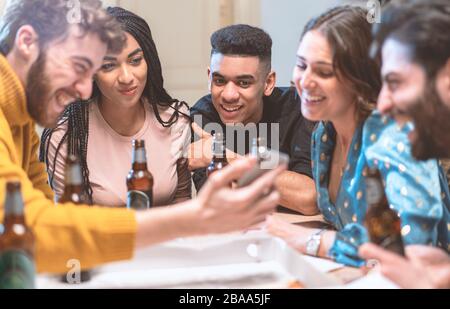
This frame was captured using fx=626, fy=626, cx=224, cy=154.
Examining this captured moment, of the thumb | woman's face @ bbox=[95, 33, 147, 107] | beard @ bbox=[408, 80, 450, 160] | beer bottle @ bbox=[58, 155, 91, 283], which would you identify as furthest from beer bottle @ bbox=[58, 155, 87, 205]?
beard @ bbox=[408, 80, 450, 160]

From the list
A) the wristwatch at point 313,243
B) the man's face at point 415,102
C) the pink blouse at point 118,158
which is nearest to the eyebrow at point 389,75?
the man's face at point 415,102

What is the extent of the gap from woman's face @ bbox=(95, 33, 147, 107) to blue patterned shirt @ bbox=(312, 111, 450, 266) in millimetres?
474

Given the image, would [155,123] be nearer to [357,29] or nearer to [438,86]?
[357,29]

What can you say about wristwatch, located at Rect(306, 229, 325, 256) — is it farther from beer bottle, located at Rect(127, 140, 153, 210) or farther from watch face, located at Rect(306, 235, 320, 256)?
beer bottle, located at Rect(127, 140, 153, 210)

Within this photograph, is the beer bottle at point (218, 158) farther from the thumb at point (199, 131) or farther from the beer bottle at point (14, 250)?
the beer bottle at point (14, 250)

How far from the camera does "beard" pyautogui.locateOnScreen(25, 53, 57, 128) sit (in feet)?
3.70

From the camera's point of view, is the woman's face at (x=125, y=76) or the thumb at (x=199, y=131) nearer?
the woman's face at (x=125, y=76)

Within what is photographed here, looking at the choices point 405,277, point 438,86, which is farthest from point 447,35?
point 405,277

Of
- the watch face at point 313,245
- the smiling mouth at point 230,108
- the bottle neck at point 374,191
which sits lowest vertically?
the watch face at point 313,245

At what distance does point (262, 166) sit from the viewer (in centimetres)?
103

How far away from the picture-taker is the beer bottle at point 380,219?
0.98 metres

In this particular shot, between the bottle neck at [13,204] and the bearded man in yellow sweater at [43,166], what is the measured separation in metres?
0.06

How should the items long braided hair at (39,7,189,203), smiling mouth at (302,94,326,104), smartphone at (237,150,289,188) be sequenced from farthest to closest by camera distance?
1. long braided hair at (39,7,189,203)
2. smiling mouth at (302,94,326,104)
3. smartphone at (237,150,289,188)

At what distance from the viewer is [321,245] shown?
45.4 inches
